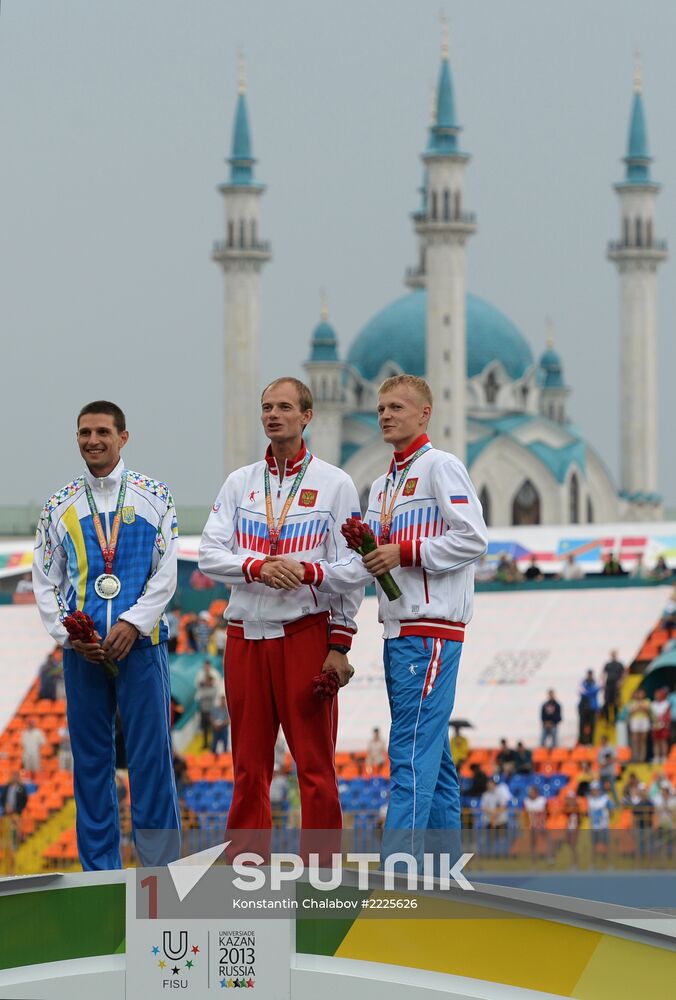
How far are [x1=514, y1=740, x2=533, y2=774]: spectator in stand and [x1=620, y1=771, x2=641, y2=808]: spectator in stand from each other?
1778 millimetres

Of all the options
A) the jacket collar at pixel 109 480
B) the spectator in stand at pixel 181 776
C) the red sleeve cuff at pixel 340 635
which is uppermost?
the jacket collar at pixel 109 480

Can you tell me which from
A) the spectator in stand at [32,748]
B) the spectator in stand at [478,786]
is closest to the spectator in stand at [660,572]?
the spectator in stand at [32,748]

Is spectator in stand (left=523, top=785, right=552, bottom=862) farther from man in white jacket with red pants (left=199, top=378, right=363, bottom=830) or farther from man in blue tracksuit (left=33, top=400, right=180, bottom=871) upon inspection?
man in blue tracksuit (left=33, top=400, right=180, bottom=871)

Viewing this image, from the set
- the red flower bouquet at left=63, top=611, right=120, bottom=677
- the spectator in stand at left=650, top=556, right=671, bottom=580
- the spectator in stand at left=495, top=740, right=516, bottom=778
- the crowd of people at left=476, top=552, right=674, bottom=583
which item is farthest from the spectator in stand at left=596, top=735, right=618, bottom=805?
the red flower bouquet at left=63, top=611, right=120, bottom=677

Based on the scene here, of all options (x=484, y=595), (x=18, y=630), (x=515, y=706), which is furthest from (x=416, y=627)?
(x=484, y=595)

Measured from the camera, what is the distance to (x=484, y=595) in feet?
106

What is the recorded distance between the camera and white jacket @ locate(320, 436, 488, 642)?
6059 mm

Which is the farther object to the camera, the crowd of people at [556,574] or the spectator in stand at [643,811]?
the crowd of people at [556,574]

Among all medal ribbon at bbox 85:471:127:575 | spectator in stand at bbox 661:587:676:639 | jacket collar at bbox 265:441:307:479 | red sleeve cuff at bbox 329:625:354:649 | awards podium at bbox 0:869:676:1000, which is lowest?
awards podium at bbox 0:869:676:1000

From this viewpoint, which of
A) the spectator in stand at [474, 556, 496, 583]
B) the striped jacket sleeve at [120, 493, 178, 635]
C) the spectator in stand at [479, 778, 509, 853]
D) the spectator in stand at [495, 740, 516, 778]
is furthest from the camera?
the spectator in stand at [474, 556, 496, 583]

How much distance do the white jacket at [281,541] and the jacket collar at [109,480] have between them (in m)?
0.32

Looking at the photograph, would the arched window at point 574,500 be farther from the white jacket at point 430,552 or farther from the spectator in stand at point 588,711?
the white jacket at point 430,552

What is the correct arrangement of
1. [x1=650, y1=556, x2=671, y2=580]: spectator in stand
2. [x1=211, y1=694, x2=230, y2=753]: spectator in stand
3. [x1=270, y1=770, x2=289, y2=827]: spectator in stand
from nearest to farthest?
[x1=270, y1=770, x2=289, y2=827]: spectator in stand → [x1=211, y1=694, x2=230, y2=753]: spectator in stand → [x1=650, y1=556, x2=671, y2=580]: spectator in stand

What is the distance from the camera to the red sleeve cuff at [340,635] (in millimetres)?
6195
